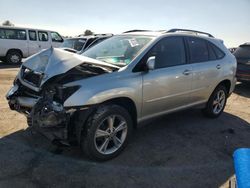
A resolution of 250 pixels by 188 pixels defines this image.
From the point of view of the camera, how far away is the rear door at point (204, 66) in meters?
5.25

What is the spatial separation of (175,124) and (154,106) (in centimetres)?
130

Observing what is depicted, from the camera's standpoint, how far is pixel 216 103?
6125 mm

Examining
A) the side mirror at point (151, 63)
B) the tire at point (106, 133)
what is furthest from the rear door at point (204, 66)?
the tire at point (106, 133)

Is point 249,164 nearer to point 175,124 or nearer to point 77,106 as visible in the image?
point 77,106

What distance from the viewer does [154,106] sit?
14.8 ft

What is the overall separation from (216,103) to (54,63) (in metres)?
3.67

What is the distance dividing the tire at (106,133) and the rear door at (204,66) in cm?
173

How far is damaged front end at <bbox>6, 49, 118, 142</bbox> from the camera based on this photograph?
3.59 meters

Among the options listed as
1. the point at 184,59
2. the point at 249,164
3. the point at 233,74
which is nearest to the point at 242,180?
the point at 249,164

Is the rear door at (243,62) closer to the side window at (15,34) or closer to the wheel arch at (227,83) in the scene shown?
the wheel arch at (227,83)

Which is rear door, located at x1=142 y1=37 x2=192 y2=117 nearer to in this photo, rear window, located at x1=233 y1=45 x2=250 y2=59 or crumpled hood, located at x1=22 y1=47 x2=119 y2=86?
crumpled hood, located at x1=22 y1=47 x2=119 y2=86

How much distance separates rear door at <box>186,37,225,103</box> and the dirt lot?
0.68 meters

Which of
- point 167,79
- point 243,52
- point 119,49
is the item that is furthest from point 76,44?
point 167,79

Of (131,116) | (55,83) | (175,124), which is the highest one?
(55,83)
